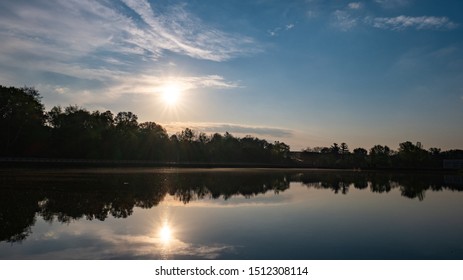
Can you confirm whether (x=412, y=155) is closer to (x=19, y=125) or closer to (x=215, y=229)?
(x=19, y=125)

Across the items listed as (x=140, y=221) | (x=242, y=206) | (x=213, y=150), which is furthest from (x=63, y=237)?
(x=213, y=150)

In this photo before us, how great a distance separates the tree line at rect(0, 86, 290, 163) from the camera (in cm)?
9325

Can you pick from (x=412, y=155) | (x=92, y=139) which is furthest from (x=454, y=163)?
(x=92, y=139)

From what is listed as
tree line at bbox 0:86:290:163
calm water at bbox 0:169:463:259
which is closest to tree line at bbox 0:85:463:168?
tree line at bbox 0:86:290:163

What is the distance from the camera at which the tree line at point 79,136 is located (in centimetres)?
9325

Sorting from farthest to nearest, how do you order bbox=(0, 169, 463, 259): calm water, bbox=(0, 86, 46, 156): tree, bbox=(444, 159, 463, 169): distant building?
1. bbox=(444, 159, 463, 169): distant building
2. bbox=(0, 86, 46, 156): tree
3. bbox=(0, 169, 463, 259): calm water

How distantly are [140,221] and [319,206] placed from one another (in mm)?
12935

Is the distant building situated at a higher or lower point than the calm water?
higher

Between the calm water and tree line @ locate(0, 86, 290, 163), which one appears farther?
tree line @ locate(0, 86, 290, 163)

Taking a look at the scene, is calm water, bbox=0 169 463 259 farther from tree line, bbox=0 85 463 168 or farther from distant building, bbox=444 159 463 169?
distant building, bbox=444 159 463 169

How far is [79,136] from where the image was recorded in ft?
355

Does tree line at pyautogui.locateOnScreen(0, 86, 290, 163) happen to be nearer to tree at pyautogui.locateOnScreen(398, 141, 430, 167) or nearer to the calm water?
the calm water

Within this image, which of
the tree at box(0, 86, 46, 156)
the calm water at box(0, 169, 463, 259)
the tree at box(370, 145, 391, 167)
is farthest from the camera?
the tree at box(370, 145, 391, 167)

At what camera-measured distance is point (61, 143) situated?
104 m
